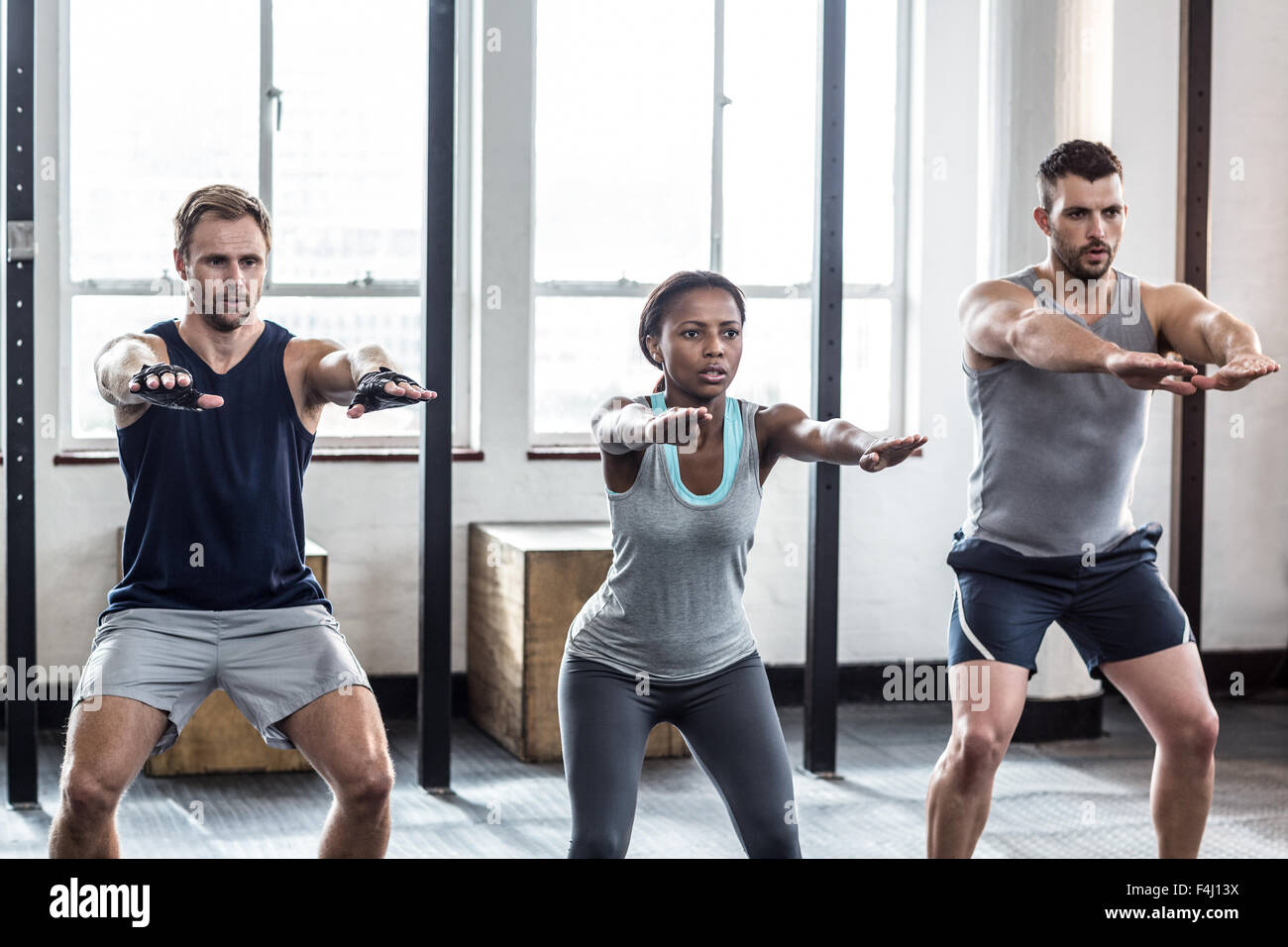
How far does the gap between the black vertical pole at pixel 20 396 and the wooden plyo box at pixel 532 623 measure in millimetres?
1385

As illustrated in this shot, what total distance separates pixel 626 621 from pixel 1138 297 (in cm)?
124

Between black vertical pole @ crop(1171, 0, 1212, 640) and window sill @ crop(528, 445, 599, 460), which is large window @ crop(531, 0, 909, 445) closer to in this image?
window sill @ crop(528, 445, 599, 460)

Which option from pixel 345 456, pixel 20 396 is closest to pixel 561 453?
pixel 345 456

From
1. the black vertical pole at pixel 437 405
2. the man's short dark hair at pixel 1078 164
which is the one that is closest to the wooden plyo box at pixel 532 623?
the black vertical pole at pixel 437 405

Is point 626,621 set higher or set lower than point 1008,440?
lower

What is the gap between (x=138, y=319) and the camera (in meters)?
5.00

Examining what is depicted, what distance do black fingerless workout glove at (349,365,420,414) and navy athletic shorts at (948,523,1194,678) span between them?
114 centimetres

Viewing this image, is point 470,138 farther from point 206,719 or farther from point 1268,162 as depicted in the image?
point 1268,162

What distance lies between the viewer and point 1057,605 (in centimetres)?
285

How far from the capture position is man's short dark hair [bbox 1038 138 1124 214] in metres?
2.88

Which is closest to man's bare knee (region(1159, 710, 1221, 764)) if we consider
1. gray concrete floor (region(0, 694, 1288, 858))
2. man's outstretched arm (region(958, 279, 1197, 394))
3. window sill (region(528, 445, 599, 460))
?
man's outstretched arm (region(958, 279, 1197, 394))

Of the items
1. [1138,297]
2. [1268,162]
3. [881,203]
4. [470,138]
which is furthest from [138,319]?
[1268,162]

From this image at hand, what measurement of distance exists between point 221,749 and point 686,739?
8.06ft

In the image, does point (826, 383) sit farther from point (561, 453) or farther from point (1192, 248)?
point (1192, 248)
